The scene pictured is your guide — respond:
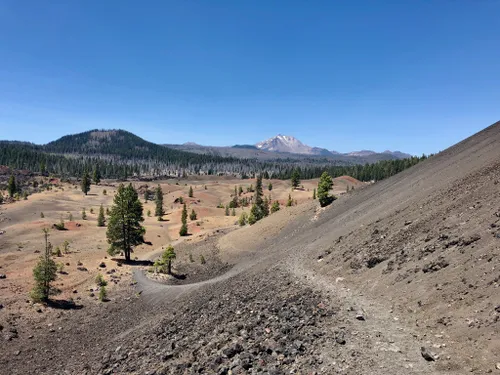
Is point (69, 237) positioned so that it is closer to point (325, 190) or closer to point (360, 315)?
point (325, 190)

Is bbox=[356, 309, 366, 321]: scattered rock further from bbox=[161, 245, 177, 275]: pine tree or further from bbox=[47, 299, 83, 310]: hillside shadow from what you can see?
bbox=[161, 245, 177, 275]: pine tree

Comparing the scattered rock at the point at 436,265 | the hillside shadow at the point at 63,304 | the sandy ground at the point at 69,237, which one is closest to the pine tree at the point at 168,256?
the sandy ground at the point at 69,237

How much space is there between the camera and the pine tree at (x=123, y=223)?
49406mm

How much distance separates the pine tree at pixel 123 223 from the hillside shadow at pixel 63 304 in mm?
16025

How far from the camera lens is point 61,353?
957 inches

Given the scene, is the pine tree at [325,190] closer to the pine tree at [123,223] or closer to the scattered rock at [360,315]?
the pine tree at [123,223]

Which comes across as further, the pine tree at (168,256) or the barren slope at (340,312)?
the pine tree at (168,256)

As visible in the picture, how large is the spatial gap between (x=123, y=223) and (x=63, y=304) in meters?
18.0

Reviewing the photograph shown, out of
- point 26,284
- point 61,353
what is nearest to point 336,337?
point 61,353

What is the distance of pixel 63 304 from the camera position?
108ft

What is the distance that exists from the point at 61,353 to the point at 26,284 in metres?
16.4

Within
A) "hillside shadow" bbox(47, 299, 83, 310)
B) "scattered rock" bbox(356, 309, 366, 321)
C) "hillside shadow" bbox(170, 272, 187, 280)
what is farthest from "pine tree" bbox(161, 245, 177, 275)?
"scattered rock" bbox(356, 309, 366, 321)

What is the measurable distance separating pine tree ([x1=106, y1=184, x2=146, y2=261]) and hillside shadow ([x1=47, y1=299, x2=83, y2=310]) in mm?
16025

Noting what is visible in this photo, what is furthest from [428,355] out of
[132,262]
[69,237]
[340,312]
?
[69,237]
